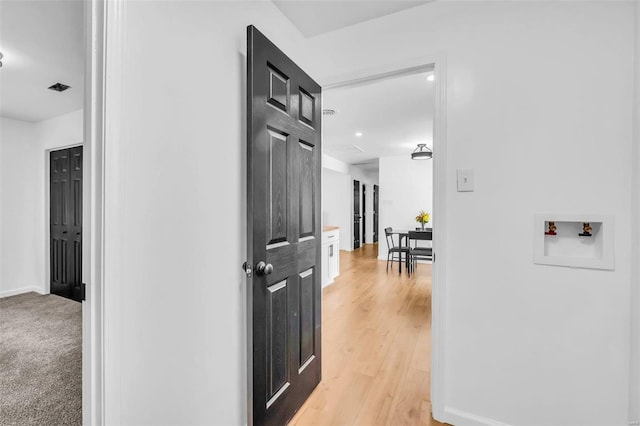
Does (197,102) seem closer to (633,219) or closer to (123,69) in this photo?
(123,69)

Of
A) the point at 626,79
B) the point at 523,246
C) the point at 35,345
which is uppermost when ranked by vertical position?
the point at 626,79

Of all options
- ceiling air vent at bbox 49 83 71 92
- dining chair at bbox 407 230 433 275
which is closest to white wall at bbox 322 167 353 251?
dining chair at bbox 407 230 433 275

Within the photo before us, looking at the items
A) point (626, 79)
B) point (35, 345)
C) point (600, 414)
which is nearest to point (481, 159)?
point (626, 79)

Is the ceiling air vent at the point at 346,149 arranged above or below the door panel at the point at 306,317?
above

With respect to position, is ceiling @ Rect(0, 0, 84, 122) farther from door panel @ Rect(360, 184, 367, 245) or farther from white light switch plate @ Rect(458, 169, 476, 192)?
door panel @ Rect(360, 184, 367, 245)

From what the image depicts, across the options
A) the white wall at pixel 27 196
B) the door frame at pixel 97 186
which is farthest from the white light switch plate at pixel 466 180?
the white wall at pixel 27 196

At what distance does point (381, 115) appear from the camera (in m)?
4.14

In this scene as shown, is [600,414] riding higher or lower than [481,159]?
lower

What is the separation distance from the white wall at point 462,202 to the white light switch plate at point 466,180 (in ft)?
0.11

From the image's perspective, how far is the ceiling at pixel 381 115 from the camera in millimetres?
3182

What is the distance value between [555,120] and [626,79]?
11.6 inches

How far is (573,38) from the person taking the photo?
4.75 feet

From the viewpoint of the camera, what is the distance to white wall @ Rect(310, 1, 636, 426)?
1387 mm

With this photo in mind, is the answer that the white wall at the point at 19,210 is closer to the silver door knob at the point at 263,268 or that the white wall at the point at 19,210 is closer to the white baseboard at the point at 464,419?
the silver door knob at the point at 263,268
